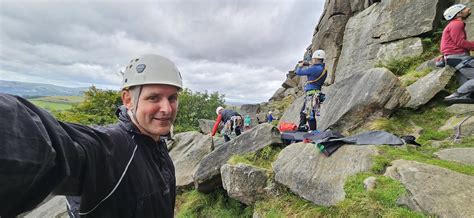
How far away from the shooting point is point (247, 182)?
6.14m

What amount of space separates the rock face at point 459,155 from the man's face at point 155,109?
18.1ft

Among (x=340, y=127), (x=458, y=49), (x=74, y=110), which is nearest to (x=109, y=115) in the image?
(x=74, y=110)

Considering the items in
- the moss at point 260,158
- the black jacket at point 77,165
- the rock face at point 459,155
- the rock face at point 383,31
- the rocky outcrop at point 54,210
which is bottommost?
the rocky outcrop at point 54,210

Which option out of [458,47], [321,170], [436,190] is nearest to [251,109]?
[458,47]

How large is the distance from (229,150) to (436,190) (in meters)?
5.07

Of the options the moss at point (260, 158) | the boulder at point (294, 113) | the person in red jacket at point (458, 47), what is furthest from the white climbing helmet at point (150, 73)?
the boulder at point (294, 113)

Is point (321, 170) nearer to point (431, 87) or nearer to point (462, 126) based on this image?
point (462, 126)

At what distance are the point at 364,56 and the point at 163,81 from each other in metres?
17.9

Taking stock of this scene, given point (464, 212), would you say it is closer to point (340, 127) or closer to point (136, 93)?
point (136, 93)

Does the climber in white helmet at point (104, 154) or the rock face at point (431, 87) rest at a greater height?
the rock face at point (431, 87)

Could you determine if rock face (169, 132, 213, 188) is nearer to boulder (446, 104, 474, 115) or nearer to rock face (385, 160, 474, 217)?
rock face (385, 160, 474, 217)

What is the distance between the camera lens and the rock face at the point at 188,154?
9.41 metres

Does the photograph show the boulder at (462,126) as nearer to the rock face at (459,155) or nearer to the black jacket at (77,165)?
the rock face at (459,155)

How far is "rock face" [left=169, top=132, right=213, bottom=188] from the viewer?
Answer: 9406 mm
